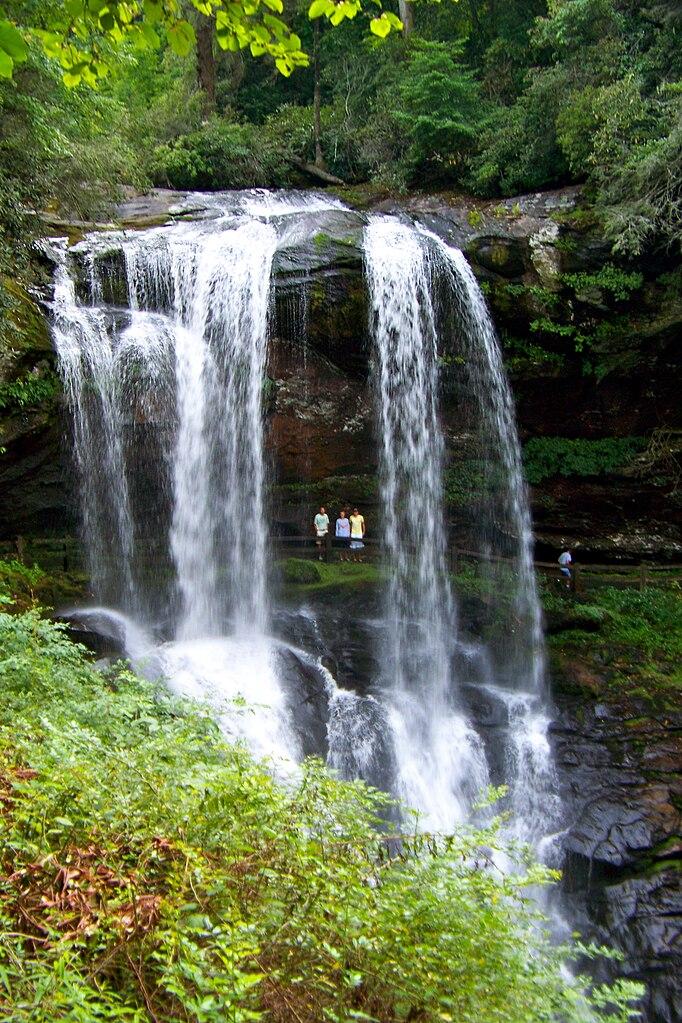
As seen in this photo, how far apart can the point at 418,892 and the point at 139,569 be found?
1013 centimetres

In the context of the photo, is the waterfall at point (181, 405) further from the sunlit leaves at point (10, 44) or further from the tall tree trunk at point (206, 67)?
the tall tree trunk at point (206, 67)

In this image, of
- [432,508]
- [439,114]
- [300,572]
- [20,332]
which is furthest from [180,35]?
[439,114]

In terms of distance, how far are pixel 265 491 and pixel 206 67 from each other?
1685 centimetres

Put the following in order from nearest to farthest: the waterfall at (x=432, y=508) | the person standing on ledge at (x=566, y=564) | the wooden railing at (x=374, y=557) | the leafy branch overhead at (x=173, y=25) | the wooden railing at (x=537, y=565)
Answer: the leafy branch overhead at (x=173, y=25) < the waterfall at (x=432, y=508) < the wooden railing at (x=374, y=557) < the wooden railing at (x=537, y=565) < the person standing on ledge at (x=566, y=564)

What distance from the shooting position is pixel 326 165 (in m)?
23.0

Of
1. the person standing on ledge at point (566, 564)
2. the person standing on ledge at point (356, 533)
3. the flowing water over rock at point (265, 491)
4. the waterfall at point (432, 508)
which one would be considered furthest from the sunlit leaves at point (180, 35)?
the person standing on ledge at point (566, 564)

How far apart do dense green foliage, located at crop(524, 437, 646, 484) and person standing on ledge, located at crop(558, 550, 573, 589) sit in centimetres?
176

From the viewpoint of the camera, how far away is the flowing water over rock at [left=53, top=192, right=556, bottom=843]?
10672 millimetres

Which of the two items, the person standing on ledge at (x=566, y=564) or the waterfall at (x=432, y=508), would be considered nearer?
the waterfall at (x=432, y=508)

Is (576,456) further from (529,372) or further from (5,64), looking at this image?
(5,64)

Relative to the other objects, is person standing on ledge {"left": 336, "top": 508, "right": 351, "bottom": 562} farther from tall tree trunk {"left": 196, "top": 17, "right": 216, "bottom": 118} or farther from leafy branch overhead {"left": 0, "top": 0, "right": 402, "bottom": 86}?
tall tree trunk {"left": 196, "top": 17, "right": 216, "bottom": 118}

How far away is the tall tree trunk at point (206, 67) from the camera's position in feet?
77.8

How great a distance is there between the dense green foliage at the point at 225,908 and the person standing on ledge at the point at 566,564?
434 inches

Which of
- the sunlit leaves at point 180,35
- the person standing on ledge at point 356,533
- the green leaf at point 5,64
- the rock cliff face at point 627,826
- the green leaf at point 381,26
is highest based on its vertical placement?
the green leaf at point 381,26
